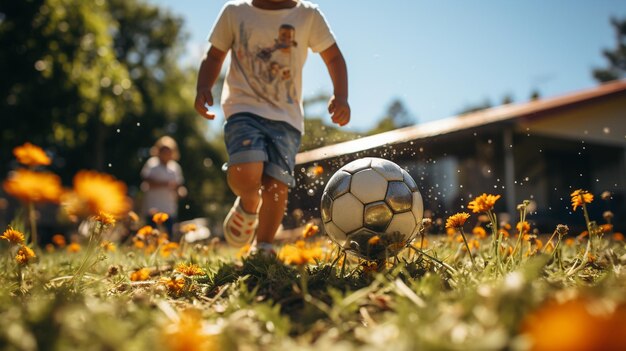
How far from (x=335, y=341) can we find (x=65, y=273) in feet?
7.03

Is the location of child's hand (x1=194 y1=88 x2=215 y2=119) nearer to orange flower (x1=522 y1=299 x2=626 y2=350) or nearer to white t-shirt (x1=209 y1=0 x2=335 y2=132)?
white t-shirt (x1=209 y1=0 x2=335 y2=132)

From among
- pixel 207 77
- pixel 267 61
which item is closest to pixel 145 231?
pixel 207 77

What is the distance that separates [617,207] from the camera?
11.8 metres

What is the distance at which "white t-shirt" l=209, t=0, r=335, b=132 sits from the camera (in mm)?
3723

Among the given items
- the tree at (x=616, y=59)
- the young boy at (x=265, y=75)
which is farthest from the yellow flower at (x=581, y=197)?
the tree at (x=616, y=59)

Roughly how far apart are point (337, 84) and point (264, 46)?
66 centimetres

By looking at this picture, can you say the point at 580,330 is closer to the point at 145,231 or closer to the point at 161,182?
the point at 145,231

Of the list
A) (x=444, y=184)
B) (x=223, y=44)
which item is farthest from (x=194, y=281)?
(x=444, y=184)

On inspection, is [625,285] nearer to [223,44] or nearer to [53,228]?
[223,44]

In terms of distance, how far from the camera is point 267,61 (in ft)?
12.4

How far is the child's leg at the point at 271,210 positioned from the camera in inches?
147

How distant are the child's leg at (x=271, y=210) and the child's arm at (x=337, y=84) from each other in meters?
0.71

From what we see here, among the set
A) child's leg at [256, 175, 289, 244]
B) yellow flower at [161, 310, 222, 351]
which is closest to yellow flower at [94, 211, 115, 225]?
yellow flower at [161, 310, 222, 351]

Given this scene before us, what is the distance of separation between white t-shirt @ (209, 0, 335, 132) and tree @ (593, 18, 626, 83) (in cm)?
3890
